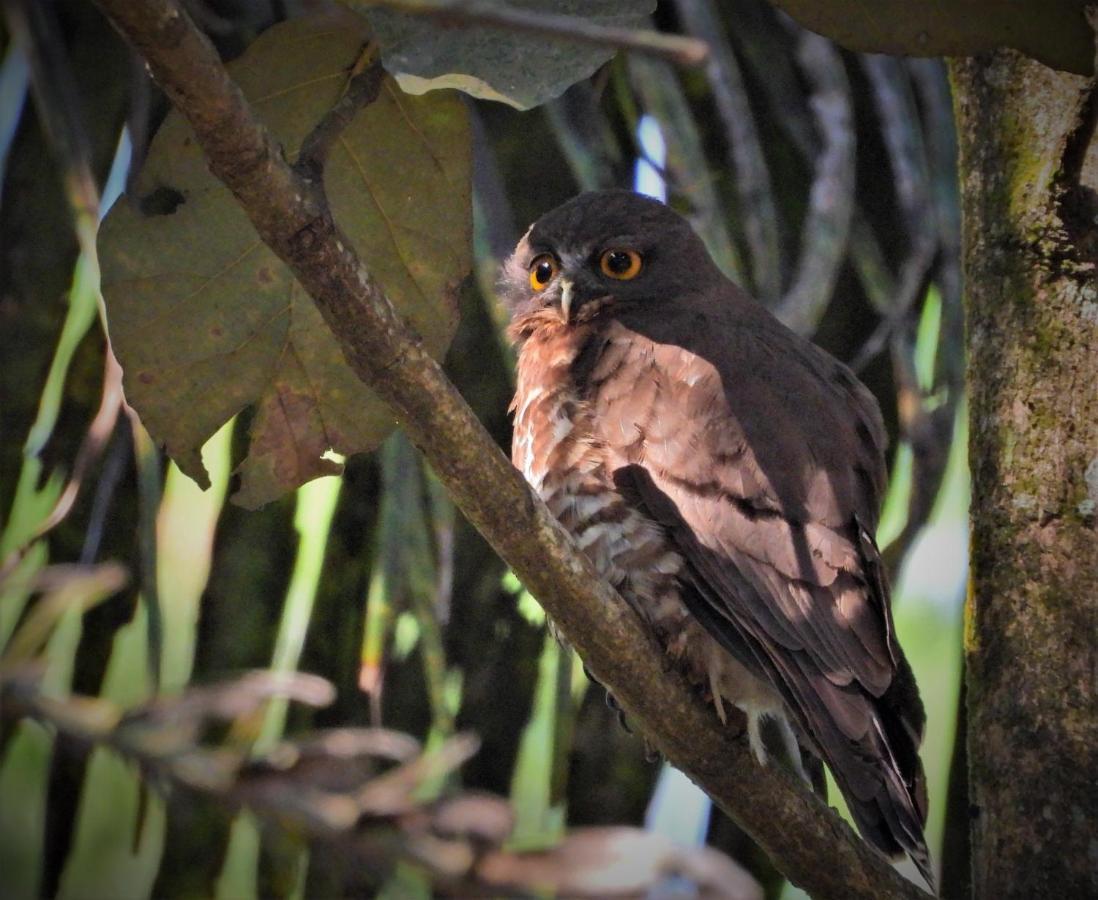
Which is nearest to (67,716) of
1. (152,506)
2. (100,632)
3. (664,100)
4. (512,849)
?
(512,849)

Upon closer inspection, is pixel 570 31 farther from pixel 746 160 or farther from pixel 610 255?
pixel 610 255

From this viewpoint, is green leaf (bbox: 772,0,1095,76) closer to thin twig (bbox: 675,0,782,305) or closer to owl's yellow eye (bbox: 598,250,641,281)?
thin twig (bbox: 675,0,782,305)

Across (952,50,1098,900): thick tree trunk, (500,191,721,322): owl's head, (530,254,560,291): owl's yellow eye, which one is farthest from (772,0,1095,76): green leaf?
(530,254,560,291): owl's yellow eye

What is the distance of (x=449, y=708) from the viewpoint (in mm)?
2500

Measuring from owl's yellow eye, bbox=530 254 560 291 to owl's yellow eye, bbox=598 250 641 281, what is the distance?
12cm

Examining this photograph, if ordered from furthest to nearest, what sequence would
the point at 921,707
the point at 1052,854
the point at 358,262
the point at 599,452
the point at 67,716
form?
the point at 599,452
the point at 921,707
the point at 1052,854
the point at 358,262
the point at 67,716

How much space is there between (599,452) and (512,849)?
1877 millimetres

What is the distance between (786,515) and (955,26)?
0.88m

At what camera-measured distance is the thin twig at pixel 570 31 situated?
0.78 meters

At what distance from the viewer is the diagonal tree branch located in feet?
4.22

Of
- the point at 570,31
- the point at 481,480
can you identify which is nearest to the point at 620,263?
the point at 481,480

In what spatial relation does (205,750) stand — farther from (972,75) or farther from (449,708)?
(972,75)

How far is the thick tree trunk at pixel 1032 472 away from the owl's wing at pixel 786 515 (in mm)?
166

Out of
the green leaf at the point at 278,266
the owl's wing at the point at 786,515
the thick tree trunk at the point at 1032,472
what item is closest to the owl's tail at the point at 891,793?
the owl's wing at the point at 786,515
